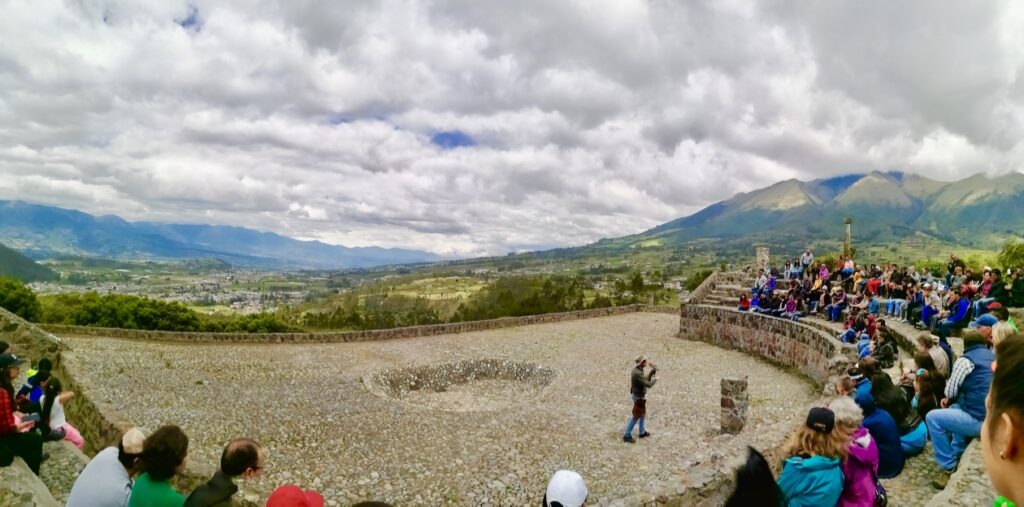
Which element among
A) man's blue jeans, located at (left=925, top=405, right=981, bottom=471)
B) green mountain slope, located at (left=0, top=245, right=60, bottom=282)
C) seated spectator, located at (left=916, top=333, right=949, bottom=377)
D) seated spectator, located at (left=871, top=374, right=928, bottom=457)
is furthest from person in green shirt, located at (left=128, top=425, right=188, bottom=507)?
green mountain slope, located at (left=0, top=245, right=60, bottom=282)

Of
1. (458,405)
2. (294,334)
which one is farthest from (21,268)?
(458,405)

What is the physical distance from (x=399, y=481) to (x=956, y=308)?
47.5 feet

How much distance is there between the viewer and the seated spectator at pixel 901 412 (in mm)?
5980

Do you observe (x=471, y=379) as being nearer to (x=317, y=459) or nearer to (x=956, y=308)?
(x=317, y=459)

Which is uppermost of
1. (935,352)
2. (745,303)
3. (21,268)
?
(935,352)

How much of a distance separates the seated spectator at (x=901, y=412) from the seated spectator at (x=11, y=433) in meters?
10.0

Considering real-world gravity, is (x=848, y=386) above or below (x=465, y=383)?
above

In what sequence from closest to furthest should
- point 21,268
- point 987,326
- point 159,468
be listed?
point 159,468, point 987,326, point 21,268

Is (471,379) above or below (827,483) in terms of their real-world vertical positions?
below

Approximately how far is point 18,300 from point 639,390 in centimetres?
3033

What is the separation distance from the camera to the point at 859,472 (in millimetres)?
4328

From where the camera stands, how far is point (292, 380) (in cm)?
1612

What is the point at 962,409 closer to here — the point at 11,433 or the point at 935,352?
the point at 935,352

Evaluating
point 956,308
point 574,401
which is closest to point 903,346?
point 956,308
